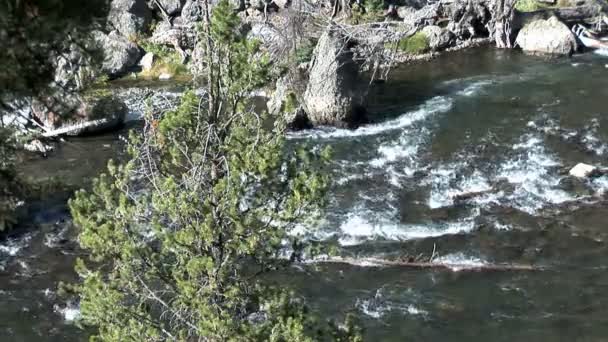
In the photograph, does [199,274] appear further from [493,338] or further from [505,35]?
[505,35]

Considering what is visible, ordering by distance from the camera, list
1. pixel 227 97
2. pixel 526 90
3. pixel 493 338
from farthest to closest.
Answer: pixel 526 90
pixel 493 338
pixel 227 97

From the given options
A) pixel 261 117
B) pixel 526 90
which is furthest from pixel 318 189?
pixel 526 90

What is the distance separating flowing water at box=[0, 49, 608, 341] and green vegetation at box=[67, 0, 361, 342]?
193 cm

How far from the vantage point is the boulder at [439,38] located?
3641 cm

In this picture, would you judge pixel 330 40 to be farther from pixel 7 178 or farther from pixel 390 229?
pixel 7 178

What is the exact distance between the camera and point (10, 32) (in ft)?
25.6

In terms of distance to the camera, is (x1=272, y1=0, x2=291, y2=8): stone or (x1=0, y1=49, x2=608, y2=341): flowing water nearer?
(x1=0, y1=49, x2=608, y2=341): flowing water

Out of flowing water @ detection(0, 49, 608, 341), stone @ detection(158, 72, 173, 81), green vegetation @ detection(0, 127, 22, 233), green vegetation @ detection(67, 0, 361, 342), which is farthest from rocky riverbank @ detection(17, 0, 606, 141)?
green vegetation @ detection(0, 127, 22, 233)

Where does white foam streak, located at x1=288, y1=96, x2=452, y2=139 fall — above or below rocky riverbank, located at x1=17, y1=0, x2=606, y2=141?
below

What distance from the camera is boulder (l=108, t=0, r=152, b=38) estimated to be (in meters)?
39.4

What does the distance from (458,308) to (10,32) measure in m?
12.5

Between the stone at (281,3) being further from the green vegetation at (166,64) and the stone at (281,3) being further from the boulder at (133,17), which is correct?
the boulder at (133,17)

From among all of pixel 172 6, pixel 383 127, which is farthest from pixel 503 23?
pixel 172 6

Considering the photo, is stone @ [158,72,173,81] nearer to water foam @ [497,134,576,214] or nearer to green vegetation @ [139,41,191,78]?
green vegetation @ [139,41,191,78]
